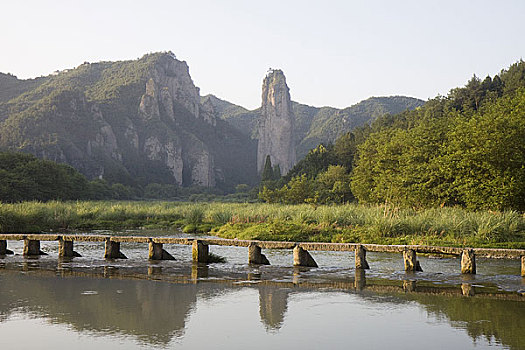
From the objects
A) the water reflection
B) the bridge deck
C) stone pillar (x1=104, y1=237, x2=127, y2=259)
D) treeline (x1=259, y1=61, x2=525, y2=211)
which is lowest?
the water reflection

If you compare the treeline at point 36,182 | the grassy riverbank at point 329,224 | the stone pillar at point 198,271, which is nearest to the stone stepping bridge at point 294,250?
the stone pillar at point 198,271

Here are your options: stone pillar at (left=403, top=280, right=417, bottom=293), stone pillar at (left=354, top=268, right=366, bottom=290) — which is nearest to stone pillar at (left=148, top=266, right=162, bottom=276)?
stone pillar at (left=354, top=268, right=366, bottom=290)

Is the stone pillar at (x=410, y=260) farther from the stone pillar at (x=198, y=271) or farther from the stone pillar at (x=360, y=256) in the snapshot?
the stone pillar at (x=198, y=271)

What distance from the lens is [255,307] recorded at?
11.1m

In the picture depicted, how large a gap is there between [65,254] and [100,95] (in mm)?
186950

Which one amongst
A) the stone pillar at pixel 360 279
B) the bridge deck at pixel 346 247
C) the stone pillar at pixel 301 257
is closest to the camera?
the stone pillar at pixel 360 279

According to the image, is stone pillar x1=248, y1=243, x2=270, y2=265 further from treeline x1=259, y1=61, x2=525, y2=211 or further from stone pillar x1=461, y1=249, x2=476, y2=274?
treeline x1=259, y1=61, x2=525, y2=211

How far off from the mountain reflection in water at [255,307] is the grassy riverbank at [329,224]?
8.09 meters

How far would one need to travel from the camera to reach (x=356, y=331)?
30.3 ft

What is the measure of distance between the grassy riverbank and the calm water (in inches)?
164

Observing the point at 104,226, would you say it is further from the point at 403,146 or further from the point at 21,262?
the point at 403,146

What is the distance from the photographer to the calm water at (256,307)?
28.3 ft

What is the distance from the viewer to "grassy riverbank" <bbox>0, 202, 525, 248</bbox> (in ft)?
71.1

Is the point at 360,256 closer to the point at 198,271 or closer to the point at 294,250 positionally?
the point at 294,250
